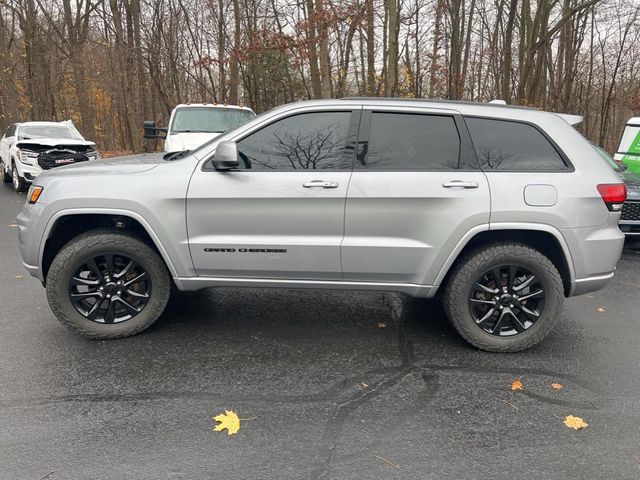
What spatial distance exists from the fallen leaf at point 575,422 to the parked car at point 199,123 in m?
7.68

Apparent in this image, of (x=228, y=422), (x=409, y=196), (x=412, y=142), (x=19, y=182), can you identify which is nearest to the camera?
(x=228, y=422)

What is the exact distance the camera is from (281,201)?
364 cm

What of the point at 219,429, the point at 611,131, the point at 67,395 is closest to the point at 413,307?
the point at 219,429

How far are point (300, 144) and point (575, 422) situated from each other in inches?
104

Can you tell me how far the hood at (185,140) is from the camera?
28.9ft

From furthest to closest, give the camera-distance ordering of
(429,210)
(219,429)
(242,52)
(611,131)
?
(611,131), (242,52), (429,210), (219,429)

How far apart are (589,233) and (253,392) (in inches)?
107

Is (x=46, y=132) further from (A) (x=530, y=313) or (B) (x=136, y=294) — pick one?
(A) (x=530, y=313)

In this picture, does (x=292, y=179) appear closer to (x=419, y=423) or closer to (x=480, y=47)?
(x=419, y=423)

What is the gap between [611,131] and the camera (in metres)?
28.3

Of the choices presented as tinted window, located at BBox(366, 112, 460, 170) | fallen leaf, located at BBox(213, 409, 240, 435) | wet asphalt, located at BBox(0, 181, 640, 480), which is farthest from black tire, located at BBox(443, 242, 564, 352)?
fallen leaf, located at BBox(213, 409, 240, 435)

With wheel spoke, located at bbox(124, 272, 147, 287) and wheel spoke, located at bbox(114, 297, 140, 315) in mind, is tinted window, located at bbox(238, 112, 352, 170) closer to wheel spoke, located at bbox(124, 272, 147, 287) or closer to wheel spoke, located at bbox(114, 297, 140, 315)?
wheel spoke, located at bbox(124, 272, 147, 287)

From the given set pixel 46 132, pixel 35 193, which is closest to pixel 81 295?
pixel 35 193

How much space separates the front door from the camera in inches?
143
